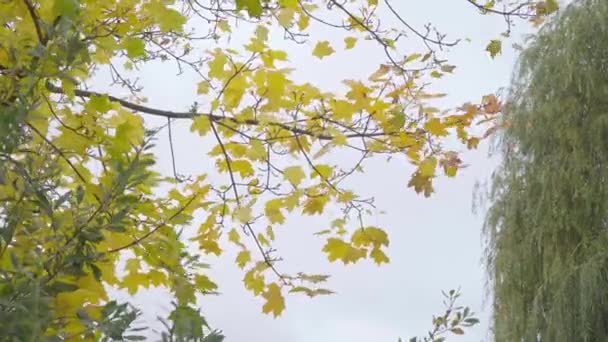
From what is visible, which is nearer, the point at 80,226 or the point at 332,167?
the point at 80,226

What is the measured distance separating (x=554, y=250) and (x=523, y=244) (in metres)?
0.25

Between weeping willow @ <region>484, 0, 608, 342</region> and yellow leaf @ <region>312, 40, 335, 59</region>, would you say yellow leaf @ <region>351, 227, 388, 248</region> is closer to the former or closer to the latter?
yellow leaf @ <region>312, 40, 335, 59</region>

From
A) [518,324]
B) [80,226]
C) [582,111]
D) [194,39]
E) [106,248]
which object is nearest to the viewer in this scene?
[80,226]

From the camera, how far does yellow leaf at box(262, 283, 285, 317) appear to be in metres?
1.73

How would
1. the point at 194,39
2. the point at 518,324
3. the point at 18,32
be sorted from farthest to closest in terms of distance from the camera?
the point at 518,324 < the point at 194,39 < the point at 18,32

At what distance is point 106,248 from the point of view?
3.77ft

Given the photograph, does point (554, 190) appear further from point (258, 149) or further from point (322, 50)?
point (258, 149)

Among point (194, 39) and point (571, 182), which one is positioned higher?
point (571, 182)

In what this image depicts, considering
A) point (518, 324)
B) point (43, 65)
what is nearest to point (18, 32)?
point (43, 65)

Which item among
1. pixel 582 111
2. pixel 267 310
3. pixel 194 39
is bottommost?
pixel 267 310

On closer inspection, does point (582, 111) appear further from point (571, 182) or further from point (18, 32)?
point (18, 32)

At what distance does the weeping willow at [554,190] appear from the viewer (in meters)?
5.62

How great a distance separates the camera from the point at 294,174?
164cm

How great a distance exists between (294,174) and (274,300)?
1.03 ft
